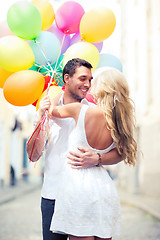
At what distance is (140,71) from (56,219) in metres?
14.4

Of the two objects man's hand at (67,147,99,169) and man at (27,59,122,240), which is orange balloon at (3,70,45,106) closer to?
man at (27,59,122,240)

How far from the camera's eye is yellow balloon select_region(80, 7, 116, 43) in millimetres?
3078

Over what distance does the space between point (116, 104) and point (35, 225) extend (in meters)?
6.44

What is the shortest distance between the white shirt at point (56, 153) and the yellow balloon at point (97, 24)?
92 centimetres

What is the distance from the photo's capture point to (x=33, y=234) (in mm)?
7273

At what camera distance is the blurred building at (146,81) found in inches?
566

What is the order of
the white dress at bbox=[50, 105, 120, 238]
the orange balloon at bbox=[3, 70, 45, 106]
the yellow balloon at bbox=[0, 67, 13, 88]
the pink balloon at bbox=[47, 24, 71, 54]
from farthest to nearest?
the pink balloon at bbox=[47, 24, 71, 54] < the yellow balloon at bbox=[0, 67, 13, 88] < the orange balloon at bbox=[3, 70, 45, 106] < the white dress at bbox=[50, 105, 120, 238]

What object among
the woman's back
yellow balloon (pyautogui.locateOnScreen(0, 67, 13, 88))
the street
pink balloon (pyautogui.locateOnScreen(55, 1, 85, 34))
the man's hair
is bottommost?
the street

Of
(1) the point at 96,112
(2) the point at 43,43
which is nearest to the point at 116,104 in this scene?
(1) the point at 96,112

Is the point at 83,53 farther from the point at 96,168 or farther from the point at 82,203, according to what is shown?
the point at 82,203

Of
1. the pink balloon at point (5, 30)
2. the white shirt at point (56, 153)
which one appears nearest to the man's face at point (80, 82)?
the white shirt at point (56, 153)

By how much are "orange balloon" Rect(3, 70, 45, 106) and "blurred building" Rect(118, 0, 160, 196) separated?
1033 centimetres

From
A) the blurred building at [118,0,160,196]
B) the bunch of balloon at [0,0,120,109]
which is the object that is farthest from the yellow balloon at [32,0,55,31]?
the blurred building at [118,0,160,196]

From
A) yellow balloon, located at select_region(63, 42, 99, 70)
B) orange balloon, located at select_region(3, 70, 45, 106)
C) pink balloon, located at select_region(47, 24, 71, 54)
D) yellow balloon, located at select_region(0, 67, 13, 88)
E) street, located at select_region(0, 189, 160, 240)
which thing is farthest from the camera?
street, located at select_region(0, 189, 160, 240)
